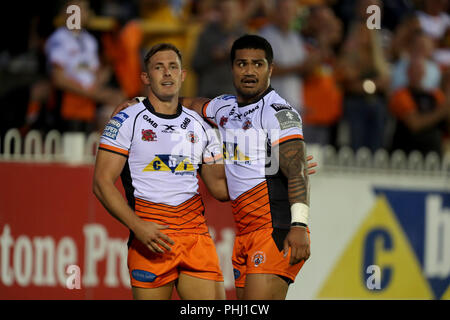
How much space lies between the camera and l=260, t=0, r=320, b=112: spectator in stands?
10.8 m

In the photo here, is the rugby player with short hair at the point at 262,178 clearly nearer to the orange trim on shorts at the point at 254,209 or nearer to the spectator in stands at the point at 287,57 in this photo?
the orange trim on shorts at the point at 254,209

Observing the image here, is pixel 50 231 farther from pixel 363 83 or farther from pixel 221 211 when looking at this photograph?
pixel 363 83

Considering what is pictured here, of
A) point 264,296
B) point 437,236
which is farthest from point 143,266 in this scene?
point 437,236

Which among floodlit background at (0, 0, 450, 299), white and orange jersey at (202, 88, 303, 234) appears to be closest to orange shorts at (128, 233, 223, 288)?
white and orange jersey at (202, 88, 303, 234)

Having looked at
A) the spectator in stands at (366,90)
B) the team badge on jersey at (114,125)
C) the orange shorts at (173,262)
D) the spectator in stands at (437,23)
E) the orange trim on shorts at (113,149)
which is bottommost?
the orange shorts at (173,262)

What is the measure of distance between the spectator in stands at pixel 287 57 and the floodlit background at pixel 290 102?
0.7 inches

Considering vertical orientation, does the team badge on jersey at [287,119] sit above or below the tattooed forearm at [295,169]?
above

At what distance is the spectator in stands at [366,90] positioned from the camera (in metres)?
11.3

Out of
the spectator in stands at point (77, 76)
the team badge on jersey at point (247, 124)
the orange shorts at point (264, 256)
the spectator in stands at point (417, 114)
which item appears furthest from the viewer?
the spectator in stands at point (417, 114)

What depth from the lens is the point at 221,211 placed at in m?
9.84

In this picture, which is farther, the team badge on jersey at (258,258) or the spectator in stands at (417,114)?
the spectator in stands at (417,114)

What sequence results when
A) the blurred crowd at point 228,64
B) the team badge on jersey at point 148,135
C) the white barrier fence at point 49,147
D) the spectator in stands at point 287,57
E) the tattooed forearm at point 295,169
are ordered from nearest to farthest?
1. the tattooed forearm at point 295,169
2. the team badge on jersey at point 148,135
3. the white barrier fence at point 49,147
4. the blurred crowd at point 228,64
5. the spectator in stands at point 287,57

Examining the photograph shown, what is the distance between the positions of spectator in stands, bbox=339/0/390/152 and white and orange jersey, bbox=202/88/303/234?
4910mm

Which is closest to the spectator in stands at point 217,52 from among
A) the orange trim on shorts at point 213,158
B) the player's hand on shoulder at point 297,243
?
the orange trim on shorts at point 213,158
